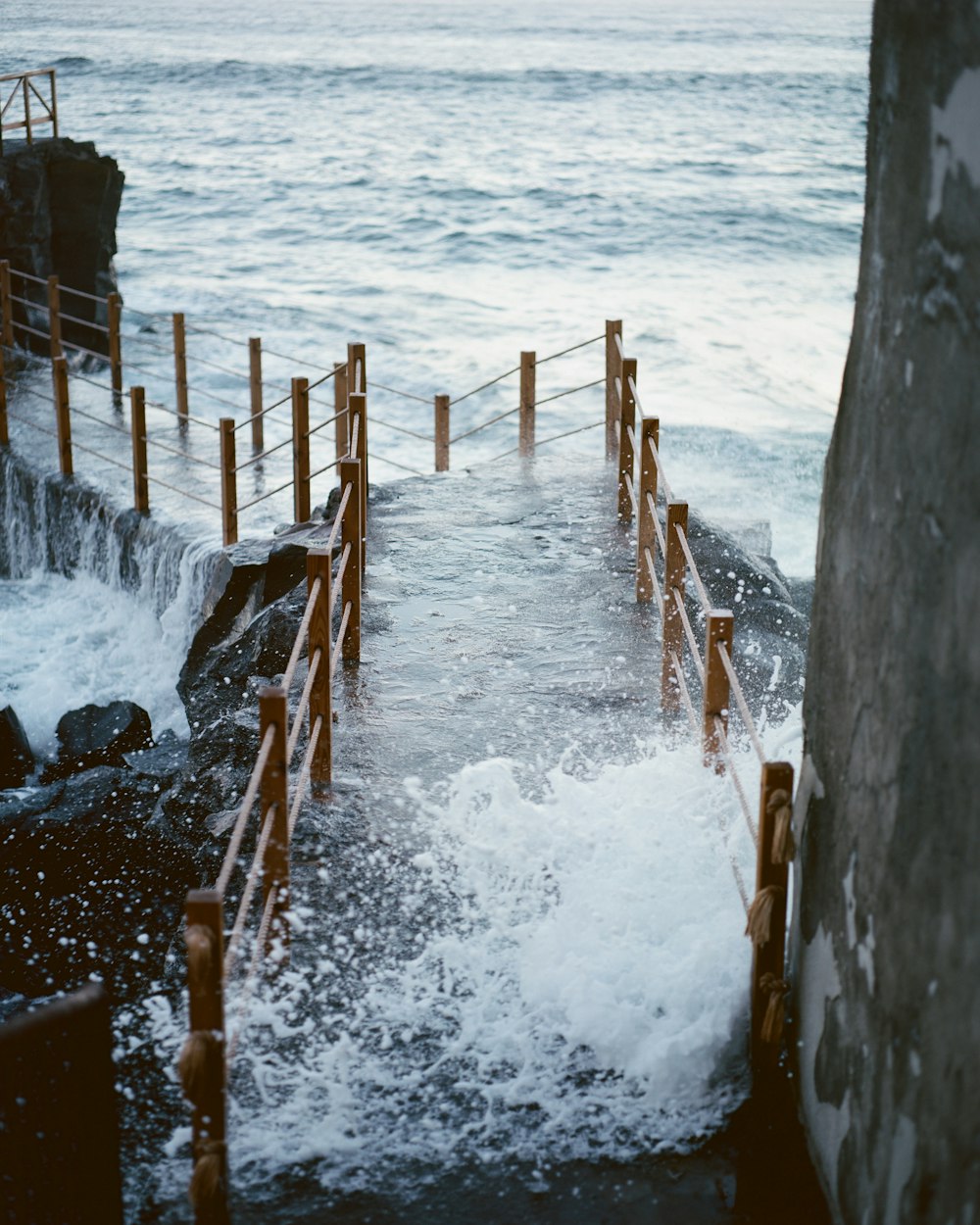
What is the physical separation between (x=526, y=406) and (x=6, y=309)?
7326 millimetres

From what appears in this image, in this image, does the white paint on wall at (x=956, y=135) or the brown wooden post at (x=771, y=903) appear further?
the brown wooden post at (x=771, y=903)

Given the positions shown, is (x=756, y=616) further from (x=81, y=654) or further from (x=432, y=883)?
(x=81, y=654)

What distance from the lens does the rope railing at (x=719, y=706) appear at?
378 cm

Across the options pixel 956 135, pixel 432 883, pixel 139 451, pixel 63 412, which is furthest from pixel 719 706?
pixel 63 412

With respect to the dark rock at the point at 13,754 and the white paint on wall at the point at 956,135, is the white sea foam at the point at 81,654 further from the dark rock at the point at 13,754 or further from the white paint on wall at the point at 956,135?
the white paint on wall at the point at 956,135

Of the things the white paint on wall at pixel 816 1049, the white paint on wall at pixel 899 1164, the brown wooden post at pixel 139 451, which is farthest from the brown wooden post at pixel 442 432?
the white paint on wall at pixel 899 1164

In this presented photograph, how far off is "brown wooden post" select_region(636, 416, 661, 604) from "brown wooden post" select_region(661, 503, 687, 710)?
3.10 feet

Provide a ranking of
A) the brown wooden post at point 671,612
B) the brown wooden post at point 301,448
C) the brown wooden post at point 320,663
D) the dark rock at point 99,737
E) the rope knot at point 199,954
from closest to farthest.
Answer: the rope knot at point 199,954
the brown wooden post at point 320,663
the brown wooden post at point 671,612
the dark rock at point 99,737
the brown wooden post at point 301,448

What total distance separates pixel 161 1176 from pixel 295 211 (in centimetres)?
3686

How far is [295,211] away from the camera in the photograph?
125 feet

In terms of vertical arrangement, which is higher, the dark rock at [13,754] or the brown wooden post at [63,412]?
the brown wooden post at [63,412]

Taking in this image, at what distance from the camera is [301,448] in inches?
408

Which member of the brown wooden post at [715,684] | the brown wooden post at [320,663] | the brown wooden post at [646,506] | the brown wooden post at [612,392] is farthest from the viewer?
the brown wooden post at [612,392]

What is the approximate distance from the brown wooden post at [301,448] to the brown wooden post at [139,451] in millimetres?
1229
